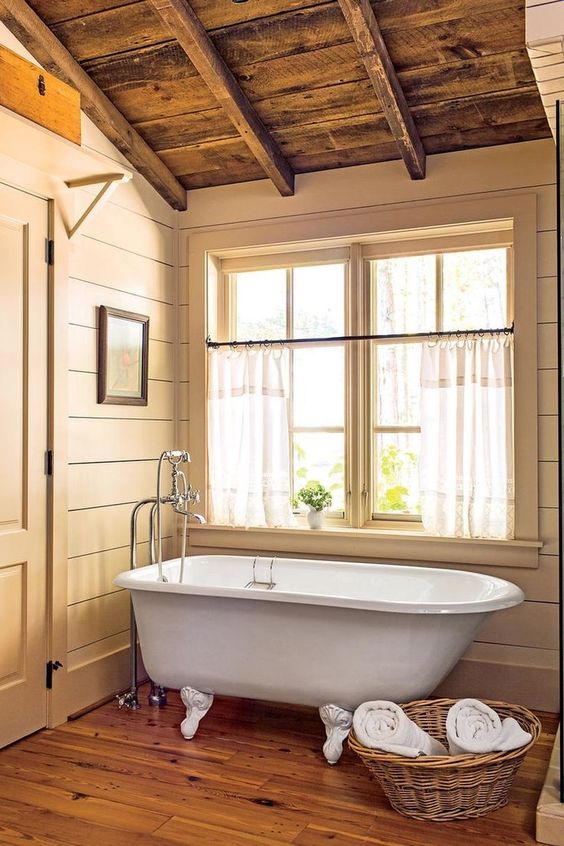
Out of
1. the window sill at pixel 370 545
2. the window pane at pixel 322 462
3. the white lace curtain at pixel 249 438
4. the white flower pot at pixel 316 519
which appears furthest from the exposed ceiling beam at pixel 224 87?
the window sill at pixel 370 545

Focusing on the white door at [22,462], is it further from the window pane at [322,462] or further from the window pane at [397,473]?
the window pane at [397,473]

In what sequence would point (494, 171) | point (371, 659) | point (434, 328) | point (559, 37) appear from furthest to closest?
point (434, 328) → point (494, 171) → point (371, 659) → point (559, 37)

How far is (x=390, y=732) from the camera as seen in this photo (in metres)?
2.61

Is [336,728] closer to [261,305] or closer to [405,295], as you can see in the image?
[405,295]

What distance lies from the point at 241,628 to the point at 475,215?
2089mm

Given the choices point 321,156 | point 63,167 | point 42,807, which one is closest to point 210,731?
point 42,807

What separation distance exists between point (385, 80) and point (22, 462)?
209cm

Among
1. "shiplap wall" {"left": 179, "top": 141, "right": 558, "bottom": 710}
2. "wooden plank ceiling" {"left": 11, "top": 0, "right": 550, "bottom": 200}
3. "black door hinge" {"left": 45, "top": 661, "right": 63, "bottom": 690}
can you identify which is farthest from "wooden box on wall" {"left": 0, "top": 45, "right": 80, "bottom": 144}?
"black door hinge" {"left": 45, "top": 661, "right": 63, "bottom": 690}

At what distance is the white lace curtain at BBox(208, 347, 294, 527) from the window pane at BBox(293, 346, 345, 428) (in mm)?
141

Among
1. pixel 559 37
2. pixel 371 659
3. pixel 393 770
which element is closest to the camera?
pixel 559 37

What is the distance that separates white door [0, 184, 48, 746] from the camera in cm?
310

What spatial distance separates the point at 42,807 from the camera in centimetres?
259

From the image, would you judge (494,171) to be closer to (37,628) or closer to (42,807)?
(37,628)

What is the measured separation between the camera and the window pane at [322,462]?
4.00 meters
